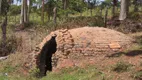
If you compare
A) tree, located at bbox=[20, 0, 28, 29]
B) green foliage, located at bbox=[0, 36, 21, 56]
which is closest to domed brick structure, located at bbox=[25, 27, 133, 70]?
green foliage, located at bbox=[0, 36, 21, 56]

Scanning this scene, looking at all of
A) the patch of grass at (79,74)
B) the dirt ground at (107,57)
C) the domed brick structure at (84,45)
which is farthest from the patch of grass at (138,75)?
the domed brick structure at (84,45)

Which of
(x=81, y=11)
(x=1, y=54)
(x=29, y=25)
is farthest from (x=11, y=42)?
(x=81, y=11)

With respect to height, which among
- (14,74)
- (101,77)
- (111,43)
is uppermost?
(111,43)

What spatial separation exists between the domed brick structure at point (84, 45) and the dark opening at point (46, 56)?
0.80 meters

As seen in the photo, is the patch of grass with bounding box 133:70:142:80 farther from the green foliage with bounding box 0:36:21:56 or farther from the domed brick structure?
the green foliage with bounding box 0:36:21:56

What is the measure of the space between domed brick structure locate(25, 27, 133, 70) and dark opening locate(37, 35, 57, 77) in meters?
0.80

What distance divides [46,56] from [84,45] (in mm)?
2749

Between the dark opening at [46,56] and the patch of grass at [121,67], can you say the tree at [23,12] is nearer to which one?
the dark opening at [46,56]

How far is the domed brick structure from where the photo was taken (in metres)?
11.3

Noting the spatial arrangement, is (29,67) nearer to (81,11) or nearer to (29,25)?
(29,25)

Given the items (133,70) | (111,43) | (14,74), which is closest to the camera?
(133,70)

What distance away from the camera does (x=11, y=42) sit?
619 inches

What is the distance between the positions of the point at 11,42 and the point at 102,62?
6.58m

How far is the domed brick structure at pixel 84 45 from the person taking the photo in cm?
1128
